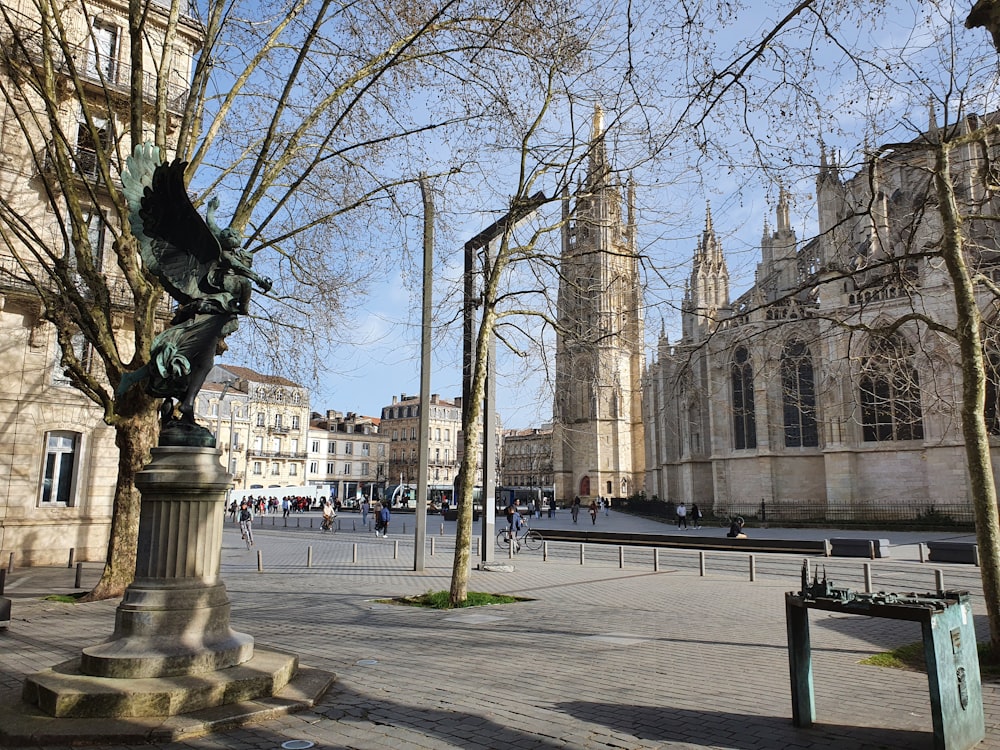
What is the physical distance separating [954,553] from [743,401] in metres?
23.6

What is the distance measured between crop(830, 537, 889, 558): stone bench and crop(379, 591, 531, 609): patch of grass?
12.0m

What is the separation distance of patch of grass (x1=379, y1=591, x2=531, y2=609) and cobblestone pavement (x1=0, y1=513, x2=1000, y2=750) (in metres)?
0.40

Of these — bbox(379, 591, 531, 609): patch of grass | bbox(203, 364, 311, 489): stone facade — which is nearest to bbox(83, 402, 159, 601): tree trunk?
bbox(379, 591, 531, 609): patch of grass

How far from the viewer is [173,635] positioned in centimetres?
559

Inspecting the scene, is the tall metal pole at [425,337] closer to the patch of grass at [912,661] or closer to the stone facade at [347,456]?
the patch of grass at [912,661]

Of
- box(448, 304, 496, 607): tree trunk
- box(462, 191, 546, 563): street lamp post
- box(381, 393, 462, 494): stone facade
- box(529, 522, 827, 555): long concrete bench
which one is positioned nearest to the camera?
box(448, 304, 496, 607): tree trunk

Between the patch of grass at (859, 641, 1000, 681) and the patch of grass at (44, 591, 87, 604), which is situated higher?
the patch of grass at (859, 641, 1000, 681)

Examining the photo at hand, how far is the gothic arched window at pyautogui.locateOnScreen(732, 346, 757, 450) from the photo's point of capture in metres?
41.6

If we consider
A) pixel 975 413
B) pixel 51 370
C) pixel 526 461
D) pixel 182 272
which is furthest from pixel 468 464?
pixel 526 461

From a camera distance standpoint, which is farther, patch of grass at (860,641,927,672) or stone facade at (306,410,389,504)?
stone facade at (306,410,389,504)

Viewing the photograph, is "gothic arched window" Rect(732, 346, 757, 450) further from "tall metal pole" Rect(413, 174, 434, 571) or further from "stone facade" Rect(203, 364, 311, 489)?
"stone facade" Rect(203, 364, 311, 489)

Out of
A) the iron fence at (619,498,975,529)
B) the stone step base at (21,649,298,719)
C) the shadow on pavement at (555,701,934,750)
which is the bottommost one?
the shadow on pavement at (555,701,934,750)

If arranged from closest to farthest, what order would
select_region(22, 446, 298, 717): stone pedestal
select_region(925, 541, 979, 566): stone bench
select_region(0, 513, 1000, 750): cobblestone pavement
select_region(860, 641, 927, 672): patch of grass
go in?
1. select_region(0, 513, 1000, 750): cobblestone pavement
2. select_region(22, 446, 298, 717): stone pedestal
3. select_region(860, 641, 927, 672): patch of grass
4. select_region(925, 541, 979, 566): stone bench

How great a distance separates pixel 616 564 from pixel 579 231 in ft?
27.7
